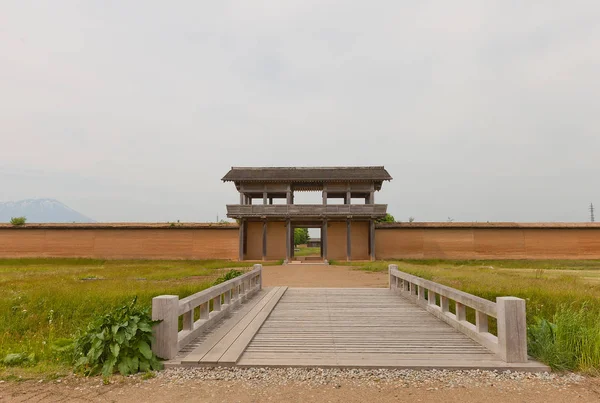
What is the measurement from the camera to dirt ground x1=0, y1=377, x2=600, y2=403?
3.56 meters

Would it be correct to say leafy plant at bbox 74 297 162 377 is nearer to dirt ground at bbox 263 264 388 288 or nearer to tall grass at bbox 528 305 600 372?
tall grass at bbox 528 305 600 372

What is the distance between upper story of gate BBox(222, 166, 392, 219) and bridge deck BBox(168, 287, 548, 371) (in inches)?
658

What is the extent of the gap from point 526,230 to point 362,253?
39.3 feet

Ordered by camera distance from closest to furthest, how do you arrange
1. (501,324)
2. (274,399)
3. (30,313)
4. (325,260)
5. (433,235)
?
(274,399) → (501,324) → (30,313) → (325,260) → (433,235)

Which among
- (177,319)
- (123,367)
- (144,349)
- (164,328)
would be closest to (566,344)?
(177,319)

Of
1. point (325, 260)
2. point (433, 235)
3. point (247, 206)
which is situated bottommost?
point (325, 260)

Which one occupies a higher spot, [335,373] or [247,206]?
[247,206]

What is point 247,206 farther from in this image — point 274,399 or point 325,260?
point 274,399

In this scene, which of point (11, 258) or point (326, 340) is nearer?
point (326, 340)

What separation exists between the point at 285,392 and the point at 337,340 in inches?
72.3

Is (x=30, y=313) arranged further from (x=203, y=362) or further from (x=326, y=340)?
(x=326, y=340)

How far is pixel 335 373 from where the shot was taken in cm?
415

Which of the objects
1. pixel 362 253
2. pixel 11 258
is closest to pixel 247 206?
pixel 362 253

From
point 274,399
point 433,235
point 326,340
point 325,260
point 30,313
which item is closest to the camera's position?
point 274,399
